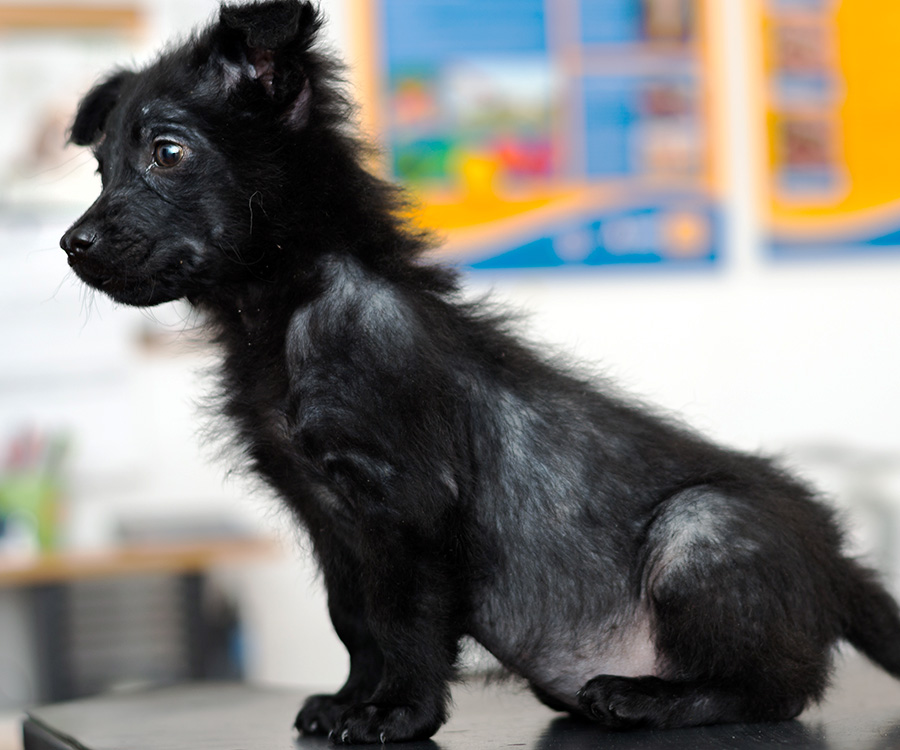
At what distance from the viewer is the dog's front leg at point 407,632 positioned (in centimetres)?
127

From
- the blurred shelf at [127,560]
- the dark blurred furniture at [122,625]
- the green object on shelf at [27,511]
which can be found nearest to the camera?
the blurred shelf at [127,560]

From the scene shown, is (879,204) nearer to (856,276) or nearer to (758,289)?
(856,276)

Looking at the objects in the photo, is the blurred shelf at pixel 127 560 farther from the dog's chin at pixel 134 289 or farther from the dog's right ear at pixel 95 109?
the dog's chin at pixel 134 289

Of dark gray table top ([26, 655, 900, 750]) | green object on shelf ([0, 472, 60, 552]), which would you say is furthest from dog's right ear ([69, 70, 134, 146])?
green object on shelf ([0, 472, 60, 552])

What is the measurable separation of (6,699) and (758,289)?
281 cm

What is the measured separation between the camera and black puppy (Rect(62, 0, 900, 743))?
1.29 m

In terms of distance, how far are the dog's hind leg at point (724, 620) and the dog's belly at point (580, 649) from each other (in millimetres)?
26

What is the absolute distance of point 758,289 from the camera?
12.5 ft

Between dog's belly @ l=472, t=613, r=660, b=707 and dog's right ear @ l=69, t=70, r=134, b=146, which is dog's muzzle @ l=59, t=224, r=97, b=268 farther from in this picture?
dog's belly @ l=472, t=613, r=660, b=707

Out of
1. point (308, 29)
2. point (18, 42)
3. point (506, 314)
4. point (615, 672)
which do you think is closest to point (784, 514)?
point (615, 672)

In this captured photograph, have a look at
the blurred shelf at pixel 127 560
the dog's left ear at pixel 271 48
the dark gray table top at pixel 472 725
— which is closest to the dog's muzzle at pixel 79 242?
the dog's left ear at pixel 271 48

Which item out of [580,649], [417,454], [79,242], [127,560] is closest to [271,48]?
[79,242]

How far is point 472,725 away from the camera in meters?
1.49

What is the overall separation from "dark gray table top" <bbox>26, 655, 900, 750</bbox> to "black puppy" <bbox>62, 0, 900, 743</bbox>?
5 centimetres
